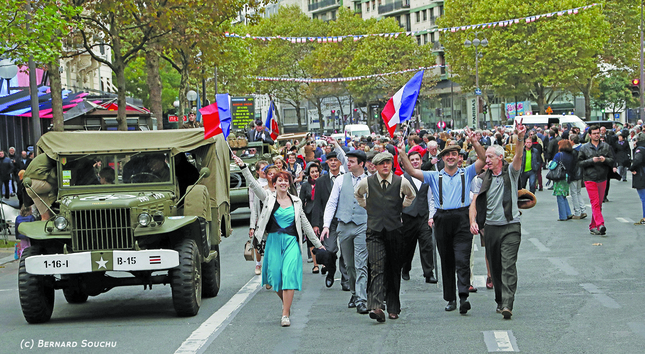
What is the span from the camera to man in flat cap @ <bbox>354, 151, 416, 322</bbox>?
866 centimetres

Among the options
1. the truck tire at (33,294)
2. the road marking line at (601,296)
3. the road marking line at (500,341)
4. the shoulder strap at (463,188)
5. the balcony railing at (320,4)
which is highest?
the balcony railing at (320,4)

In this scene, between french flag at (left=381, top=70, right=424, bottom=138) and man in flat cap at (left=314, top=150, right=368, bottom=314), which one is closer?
man in flat cap at (left=314, top=150, right=368, bottom=314)

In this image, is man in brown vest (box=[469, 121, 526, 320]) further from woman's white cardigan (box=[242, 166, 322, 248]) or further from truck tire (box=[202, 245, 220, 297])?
truck tire (box=[202, 245, 220, 297])

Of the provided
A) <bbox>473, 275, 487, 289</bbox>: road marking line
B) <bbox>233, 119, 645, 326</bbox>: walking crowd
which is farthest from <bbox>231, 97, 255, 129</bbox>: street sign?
<bbox>233, 119, 645, 326</bbox>: walking crowd

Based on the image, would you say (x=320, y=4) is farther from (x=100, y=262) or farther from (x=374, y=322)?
(x=374, y=322)

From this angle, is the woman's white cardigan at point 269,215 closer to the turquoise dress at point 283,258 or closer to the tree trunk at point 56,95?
the turquoise dress at point 283,258

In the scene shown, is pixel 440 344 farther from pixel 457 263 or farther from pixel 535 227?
pixel 535 227

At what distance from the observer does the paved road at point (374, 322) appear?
24.8 ft

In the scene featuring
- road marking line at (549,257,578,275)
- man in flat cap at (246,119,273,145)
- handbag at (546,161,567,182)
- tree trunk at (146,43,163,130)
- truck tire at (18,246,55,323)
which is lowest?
road marking line at (549,257,578,275)

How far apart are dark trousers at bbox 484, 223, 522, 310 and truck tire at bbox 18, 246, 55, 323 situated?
4.68m

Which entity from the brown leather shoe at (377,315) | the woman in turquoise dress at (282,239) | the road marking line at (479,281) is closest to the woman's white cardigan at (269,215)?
the woman in turquoise dress at (282,239)

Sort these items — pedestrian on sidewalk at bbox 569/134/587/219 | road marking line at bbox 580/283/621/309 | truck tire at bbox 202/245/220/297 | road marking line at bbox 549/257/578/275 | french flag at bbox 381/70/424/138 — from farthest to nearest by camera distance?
pedestrian on sidewalk at bbox 569/134/587/219 → french flag at bbox 381/70/424/138 → road marking line at bbox 549/257/578/275 → truck tire at bbox 202/245/220/297 → road marking line at bbox 580/283/621/309

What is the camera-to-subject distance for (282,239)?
8.92 metres

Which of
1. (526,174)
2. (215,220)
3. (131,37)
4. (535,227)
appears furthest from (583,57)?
(215,220)
